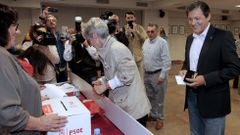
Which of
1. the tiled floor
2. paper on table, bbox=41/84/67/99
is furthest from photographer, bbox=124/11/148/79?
paper on table, bbox=41/84/67/99

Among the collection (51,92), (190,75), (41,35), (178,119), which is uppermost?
(41,35)

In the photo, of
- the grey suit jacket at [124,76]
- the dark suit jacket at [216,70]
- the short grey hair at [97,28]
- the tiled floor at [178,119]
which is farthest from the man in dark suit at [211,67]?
the tiled floor at [178,119]

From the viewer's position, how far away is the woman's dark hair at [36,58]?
229 cm

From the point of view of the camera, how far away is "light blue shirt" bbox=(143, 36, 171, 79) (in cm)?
312

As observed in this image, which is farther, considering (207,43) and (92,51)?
(92,51)

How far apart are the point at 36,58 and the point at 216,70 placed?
64.0 inches

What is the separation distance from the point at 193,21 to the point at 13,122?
125 cm

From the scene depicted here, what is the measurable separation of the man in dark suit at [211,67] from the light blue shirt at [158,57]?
1.40 m

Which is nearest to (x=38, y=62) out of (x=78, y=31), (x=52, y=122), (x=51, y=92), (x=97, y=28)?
(x=51, y=92)

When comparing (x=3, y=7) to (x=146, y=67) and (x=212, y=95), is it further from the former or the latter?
(x=146, y=67)

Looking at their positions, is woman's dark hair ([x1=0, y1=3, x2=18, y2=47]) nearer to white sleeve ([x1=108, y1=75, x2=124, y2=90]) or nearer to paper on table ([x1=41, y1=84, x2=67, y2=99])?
white sleeve ([x1=108, y1=75, x2=124, y2=90])

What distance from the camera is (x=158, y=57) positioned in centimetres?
321

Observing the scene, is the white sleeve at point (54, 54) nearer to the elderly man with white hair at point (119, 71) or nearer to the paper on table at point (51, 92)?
the paper on table at point (51, 92)

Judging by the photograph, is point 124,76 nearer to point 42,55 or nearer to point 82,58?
point 42,55
